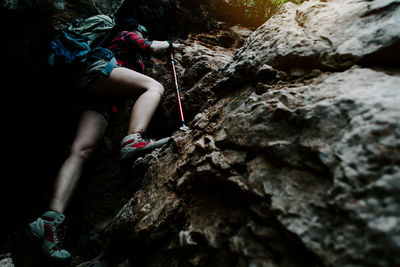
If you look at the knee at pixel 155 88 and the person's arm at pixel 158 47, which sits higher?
the person's arm at pixel 158 47

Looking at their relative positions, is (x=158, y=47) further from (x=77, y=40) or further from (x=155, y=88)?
(x=77, y=40)

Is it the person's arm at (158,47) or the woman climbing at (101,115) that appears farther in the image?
the person's arm at (158,47)

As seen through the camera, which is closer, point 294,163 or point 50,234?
point 294,163

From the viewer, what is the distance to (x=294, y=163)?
103 cm

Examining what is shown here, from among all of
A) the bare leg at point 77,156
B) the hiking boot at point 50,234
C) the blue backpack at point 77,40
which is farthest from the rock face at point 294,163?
the blue backpack at point 77,40

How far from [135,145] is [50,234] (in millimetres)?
1352

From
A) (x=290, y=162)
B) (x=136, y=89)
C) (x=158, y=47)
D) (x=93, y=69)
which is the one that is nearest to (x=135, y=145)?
(x=136, y=89)

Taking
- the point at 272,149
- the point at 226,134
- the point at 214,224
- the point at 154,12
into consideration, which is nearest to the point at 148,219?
the point at 214,224

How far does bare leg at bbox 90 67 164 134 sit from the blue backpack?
18.6 inches

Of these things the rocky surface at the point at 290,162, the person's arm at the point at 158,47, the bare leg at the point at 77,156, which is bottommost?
the bare leg at the point at 77,156

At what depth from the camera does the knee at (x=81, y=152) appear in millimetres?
2453

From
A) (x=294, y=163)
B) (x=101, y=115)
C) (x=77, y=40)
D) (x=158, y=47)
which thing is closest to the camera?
(x=294, y=163)

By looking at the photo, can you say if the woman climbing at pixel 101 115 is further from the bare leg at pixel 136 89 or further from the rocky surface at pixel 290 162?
the rocky surface at pixel 290 162

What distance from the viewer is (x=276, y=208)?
94 cm
